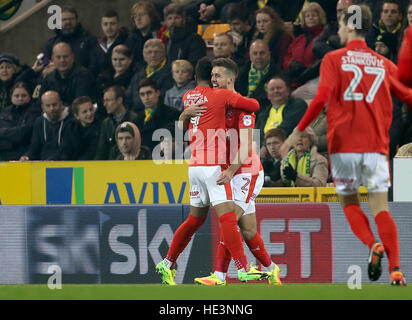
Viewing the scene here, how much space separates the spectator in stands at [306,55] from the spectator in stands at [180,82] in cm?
122

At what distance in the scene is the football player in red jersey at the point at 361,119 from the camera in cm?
691

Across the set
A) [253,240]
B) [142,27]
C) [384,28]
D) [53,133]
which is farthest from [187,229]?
[142,27]

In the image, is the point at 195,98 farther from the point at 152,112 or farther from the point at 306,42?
the point at 306,42

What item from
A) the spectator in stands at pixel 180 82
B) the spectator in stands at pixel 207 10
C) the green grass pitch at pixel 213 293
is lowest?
the green grass pitch at pixel 213 293

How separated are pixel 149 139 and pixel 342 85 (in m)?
5.58

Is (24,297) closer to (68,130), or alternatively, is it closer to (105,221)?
(105,221)

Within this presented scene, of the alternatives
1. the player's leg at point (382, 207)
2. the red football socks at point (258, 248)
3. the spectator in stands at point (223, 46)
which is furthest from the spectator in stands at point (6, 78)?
the player's leg at point (382, 207)

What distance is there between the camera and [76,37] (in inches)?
567

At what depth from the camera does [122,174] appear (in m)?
11.1

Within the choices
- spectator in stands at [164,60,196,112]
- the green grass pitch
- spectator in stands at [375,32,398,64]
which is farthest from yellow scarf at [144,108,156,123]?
the green grass pitch

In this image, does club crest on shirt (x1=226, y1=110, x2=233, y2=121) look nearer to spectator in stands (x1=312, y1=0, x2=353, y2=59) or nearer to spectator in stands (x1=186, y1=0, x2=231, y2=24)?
spectator in stands (x1=312, y1=0, x2=353, y2=59)

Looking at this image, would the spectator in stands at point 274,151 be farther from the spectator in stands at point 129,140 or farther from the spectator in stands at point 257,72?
the spectator in stands at point 129,140

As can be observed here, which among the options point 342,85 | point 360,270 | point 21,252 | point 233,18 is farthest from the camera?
point 233,18

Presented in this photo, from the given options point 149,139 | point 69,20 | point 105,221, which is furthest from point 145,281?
point 69,20
